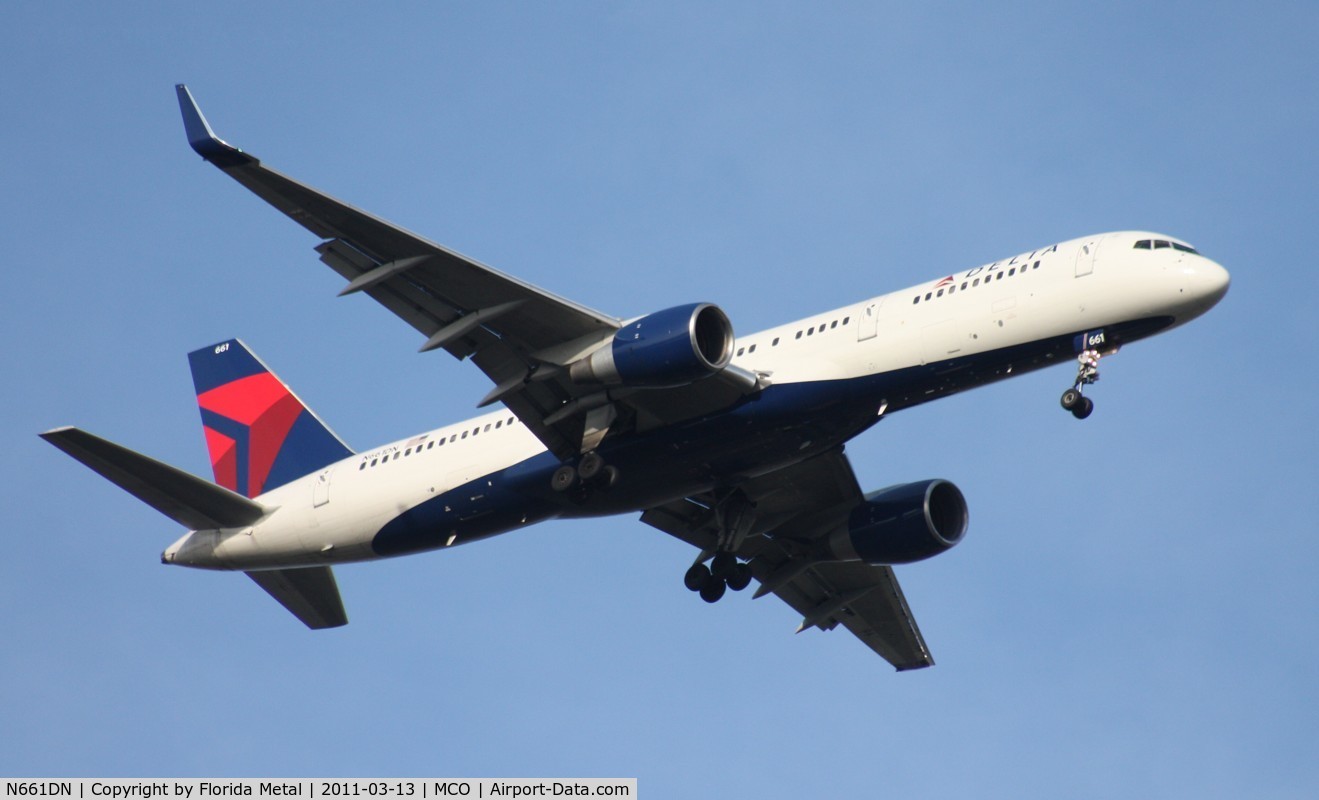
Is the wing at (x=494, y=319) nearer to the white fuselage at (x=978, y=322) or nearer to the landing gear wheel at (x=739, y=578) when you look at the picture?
the white fuselage at (x=978, y=322)

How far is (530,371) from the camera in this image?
111 ft

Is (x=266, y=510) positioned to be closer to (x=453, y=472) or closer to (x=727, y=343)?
(x=453, y=472)

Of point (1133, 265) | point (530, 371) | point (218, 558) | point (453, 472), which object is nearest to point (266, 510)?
point (218, 558)

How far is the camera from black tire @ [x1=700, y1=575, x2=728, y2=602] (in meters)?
39.2

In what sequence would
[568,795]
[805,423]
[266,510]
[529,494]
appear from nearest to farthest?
1. [568,795]
2. [805,423]
3. [529,494]
4. [266,510]

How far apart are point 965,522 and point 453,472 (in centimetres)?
1182

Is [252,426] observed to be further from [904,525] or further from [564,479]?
[904,525]

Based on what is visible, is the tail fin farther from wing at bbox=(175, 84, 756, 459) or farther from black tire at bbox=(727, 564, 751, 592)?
black tire at bbox=(727, 564, 751, 592)

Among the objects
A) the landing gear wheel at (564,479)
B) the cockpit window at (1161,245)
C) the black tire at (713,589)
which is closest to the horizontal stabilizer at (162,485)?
the landing gear wheel at (564,479)

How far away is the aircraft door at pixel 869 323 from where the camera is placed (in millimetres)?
33156

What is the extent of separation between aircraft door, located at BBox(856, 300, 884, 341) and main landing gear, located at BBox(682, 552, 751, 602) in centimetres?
789

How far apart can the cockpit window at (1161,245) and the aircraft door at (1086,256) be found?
0.74 metres

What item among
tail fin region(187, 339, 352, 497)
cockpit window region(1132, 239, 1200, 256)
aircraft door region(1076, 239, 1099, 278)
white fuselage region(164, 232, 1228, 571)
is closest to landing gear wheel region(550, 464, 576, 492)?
white fuselage region(164, 232, 1228, 571)

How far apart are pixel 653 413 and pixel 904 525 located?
7.61m
